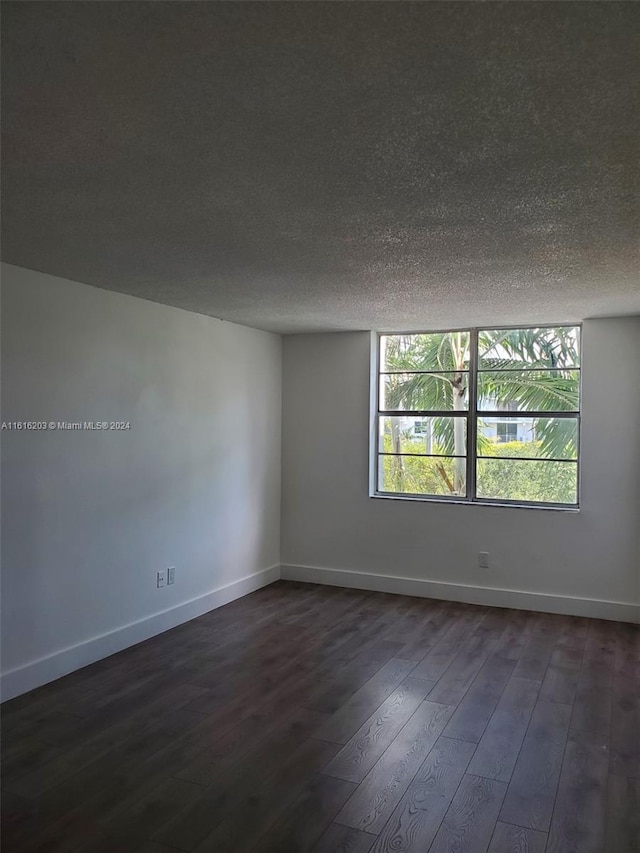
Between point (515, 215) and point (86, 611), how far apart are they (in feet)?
10.7

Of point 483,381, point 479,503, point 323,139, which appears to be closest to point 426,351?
point 483,381

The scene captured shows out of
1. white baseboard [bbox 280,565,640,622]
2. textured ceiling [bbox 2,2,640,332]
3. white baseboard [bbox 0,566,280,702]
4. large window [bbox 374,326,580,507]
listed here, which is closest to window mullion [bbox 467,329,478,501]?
large window [bbox 374,326,580,507]

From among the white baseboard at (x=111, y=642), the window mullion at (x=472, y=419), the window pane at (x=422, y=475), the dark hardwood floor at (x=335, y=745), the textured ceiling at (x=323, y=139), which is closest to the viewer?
the textured ceiling at (x=323, y=139)

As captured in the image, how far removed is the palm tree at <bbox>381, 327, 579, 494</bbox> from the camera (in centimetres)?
505

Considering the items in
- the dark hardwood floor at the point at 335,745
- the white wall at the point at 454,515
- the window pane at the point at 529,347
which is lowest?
the dark hardwood floor at the point at 335,745

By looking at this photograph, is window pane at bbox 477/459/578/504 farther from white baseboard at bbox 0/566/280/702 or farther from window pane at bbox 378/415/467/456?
white baseboard at bbox 0/566/280/702

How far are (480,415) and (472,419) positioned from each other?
0.08 metres

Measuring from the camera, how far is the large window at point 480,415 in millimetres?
5059

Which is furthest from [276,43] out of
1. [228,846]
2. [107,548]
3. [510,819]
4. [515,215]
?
[107,548]

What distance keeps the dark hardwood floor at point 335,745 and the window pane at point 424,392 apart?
195 centimetres

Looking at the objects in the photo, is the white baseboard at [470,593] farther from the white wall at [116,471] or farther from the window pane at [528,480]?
the window pane at [528,480]

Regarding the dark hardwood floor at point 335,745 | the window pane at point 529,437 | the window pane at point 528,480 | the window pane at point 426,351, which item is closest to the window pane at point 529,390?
the window pane at point 529,437

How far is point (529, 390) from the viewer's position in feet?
16.9

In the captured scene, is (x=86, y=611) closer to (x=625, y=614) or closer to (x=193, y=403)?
(x=193, y=403)
